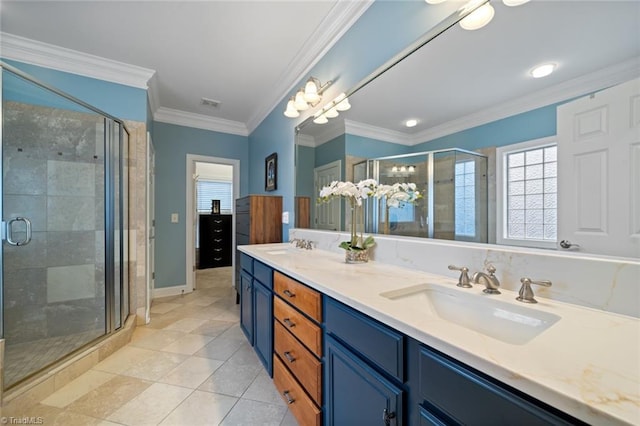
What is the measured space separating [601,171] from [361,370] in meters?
0.92

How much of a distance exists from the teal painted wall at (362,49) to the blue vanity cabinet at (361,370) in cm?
139

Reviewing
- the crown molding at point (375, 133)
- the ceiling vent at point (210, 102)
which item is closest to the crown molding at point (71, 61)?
the ceiling vent at point (210, 102)

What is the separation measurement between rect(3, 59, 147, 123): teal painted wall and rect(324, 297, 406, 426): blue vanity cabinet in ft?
9.45

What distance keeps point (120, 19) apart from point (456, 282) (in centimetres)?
287

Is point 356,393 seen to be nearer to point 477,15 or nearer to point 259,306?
point 259,306

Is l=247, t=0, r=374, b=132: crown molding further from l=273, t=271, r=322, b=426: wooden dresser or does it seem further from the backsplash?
l=273, t=271, r=322, b=426: wooden dresser

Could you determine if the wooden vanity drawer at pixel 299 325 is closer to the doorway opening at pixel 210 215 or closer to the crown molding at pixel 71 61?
the doorway opening at pixel 210 215

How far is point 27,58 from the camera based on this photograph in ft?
7.36

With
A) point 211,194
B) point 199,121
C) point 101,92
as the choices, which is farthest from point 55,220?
point 211,194

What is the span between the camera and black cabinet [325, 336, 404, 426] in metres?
0.72

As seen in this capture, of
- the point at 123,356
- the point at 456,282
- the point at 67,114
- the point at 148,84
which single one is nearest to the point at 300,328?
the point at 456,282

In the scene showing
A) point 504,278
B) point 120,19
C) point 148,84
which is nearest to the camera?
point 504,278

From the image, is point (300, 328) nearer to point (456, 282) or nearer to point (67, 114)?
point (456, 282)

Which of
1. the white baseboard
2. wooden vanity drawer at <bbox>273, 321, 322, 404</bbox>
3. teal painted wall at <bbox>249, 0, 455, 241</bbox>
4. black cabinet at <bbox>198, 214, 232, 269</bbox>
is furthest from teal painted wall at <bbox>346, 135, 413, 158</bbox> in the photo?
black cabinet at <bbox>198, 214, 232, 269</bbox>
